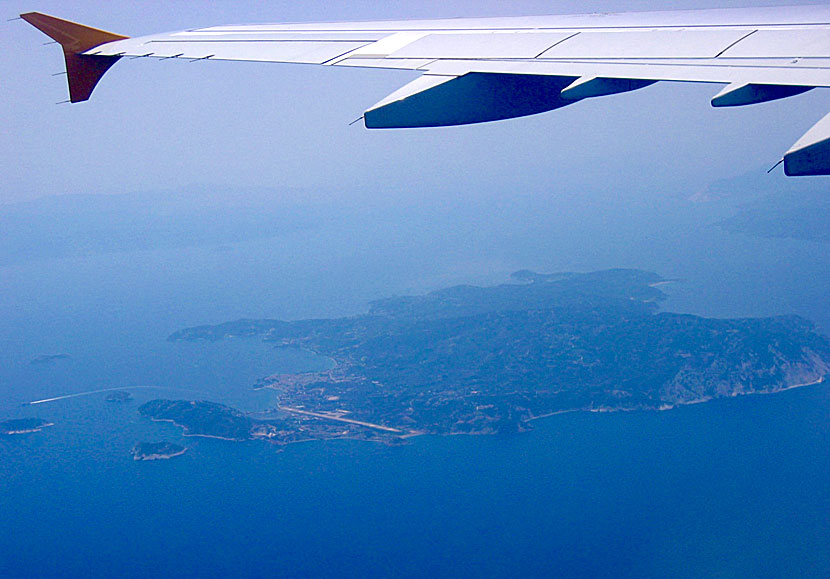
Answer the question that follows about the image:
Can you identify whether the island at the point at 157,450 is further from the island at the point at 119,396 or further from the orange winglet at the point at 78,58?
the orange winglet at the point at 78,58

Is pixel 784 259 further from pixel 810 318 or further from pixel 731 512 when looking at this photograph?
pixel 731 512

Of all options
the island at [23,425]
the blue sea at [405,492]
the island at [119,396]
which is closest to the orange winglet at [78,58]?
the blue sea at [405,492]

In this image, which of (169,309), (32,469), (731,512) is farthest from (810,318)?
(169,309)

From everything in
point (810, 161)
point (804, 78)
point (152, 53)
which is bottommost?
point (810, 161)

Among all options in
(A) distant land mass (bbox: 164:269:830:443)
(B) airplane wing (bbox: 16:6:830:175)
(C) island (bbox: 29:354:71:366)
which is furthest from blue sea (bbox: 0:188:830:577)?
(B) airplane wing (bbox: 16:6:830:175)

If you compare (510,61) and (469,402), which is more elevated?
(510,61)

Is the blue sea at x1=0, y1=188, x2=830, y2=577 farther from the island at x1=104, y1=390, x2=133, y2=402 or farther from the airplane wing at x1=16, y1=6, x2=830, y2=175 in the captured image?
the airplane wing at x1=16, y1=6, x2=830, y2=175
